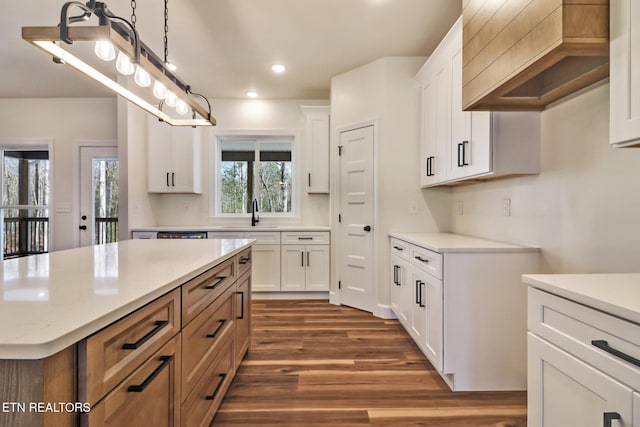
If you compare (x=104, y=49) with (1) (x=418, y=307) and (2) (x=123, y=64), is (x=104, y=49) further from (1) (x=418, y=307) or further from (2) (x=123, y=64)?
(1) (x=418, y=307)

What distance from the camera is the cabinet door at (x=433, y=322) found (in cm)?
195

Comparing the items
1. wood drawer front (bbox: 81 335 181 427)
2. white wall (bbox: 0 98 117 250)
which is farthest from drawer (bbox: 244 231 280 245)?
wood drawer front (bbox: 81 335 181 427)

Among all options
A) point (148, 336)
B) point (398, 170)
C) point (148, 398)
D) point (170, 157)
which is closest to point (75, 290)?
point (148, 336)

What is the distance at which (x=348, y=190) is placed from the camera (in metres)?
3.56

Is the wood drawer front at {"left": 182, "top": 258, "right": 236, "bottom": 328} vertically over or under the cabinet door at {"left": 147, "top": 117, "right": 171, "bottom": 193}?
under

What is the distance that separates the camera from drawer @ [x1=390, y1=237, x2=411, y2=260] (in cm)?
262

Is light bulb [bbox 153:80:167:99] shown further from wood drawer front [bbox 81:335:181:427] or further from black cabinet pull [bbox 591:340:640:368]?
black cabinet pull [bbox 591:340:640:368]

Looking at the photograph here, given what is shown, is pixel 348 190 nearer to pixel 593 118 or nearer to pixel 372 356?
pixel 372 356

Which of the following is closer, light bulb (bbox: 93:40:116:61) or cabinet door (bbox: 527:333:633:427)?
cabinet door (bbox: 527:333:633:427)

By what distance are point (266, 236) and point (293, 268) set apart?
21.0 inches

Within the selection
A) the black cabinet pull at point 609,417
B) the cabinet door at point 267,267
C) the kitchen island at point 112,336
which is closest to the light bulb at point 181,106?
the kitchen island at point 112,336

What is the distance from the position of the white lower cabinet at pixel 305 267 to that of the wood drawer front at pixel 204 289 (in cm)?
204

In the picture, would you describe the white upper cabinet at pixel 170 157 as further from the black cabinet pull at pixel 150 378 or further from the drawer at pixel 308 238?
the black cabinet pull at pixel 150 378

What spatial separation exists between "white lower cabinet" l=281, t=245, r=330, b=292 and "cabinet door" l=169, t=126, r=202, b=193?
5.21 feet
